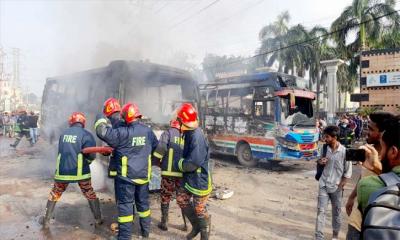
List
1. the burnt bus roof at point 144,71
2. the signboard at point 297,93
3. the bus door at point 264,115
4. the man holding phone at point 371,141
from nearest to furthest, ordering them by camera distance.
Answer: the man holding phone at point 371,141, the burnt bus roof at point 144,71, the signboard at point 297,93, the bus door at point 264,115

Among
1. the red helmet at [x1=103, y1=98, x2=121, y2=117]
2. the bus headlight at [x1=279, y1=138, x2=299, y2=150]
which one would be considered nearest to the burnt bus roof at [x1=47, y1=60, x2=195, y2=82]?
the red helmet at [x1=103, y1=98, x2=121, y2=117]

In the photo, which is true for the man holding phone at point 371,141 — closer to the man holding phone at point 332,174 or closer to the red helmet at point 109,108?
the man holding phone at point 332,174

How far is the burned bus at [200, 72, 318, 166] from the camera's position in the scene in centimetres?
1003

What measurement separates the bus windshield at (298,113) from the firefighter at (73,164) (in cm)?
653

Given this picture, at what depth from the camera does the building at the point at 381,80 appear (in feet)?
56.0

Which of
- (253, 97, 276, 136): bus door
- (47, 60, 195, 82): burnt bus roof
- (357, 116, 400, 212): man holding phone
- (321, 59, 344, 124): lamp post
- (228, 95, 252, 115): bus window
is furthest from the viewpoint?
(321, 59, 344, 124): lamp post

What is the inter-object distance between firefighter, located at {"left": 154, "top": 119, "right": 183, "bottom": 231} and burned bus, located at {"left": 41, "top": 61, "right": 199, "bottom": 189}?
7.71 feet

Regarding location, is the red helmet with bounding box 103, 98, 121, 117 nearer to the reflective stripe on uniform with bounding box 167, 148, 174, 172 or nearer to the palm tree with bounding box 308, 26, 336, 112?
the reflective stripe on uniform with bounding box 167, 148, 174, 172

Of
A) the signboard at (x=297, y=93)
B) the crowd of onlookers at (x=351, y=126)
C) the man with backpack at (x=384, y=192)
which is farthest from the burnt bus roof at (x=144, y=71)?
the crowd of onlookers at (x=351, y=126)

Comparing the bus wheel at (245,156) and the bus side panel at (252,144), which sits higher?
the bus side panel at (252,144)

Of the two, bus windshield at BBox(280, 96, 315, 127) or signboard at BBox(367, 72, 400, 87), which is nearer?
bus windshield at BBox(280, 96, 315, 127)

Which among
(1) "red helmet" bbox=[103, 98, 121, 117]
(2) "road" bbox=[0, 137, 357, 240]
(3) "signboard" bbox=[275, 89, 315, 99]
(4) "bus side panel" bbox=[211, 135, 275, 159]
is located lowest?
(2) "road" bbox=[0, 137, 357, 240]

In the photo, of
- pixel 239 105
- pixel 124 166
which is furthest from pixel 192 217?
pixel 239 105

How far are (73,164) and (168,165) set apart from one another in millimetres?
1370
